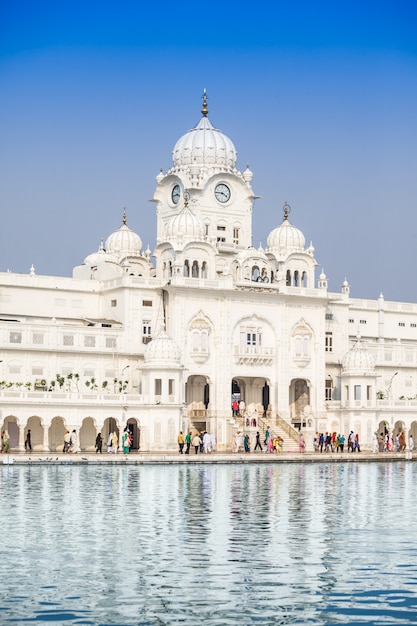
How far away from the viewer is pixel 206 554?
73.2ft

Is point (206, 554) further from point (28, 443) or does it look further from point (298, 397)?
point (298, 397)

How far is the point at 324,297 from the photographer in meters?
70.9

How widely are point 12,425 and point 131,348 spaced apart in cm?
806

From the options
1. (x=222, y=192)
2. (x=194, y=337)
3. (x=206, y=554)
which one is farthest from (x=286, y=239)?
(x=206, y=554)

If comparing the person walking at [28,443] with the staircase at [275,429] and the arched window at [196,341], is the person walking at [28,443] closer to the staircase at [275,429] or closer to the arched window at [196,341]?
the arched window at [196,341]

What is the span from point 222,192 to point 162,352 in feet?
50.9

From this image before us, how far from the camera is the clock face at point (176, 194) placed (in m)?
72.9

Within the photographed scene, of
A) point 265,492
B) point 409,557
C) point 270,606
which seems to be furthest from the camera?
point 265,492

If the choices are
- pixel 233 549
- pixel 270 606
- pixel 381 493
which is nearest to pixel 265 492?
pixel 381 493

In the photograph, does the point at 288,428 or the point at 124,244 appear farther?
the point at 124,244

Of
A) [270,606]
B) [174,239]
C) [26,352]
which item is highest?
[174,239]

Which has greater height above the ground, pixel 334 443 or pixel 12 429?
pixel 12 429

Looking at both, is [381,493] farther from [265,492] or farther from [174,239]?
[174,239]

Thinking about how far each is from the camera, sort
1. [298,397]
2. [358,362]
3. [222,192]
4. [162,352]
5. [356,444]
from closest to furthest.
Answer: [162,352]
[356,444]
[358,362]
[298,397]
[222,192]
